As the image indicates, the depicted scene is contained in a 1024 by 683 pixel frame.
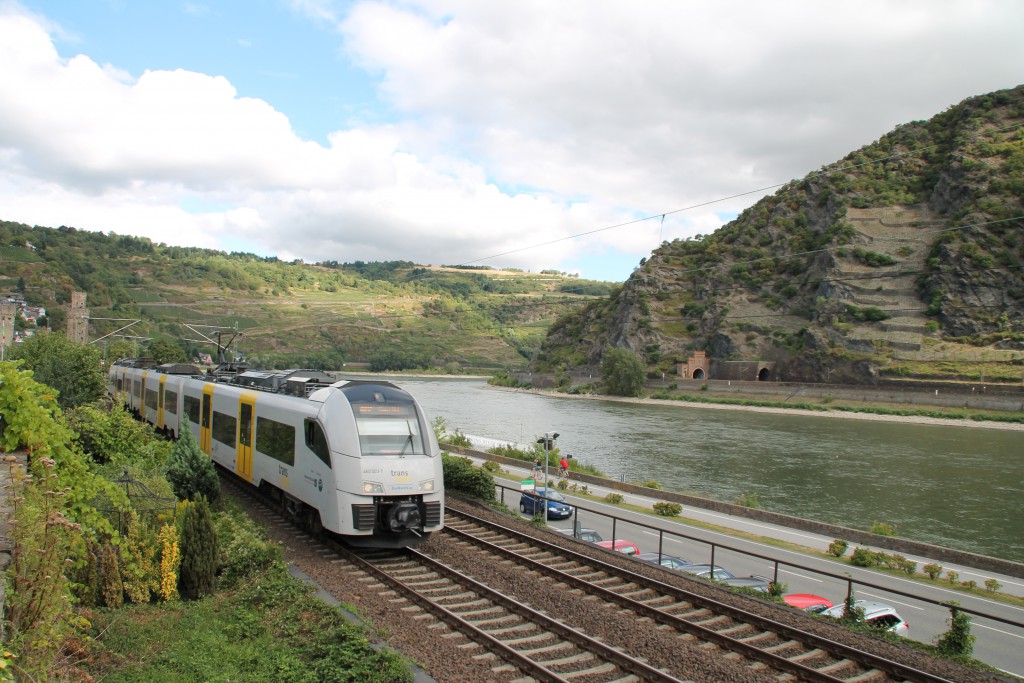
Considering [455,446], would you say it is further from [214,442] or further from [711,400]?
[711,400]

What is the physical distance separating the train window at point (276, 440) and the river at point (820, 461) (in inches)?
970

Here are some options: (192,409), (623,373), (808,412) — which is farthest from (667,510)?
(623,373)

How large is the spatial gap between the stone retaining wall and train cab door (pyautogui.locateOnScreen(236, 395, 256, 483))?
17438mm

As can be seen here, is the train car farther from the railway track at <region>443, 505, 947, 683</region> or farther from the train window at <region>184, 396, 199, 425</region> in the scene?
the train window at <region>184, 396, 199, 425</region>

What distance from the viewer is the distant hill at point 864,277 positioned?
95750 mm

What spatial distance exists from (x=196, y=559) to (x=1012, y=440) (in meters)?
71.1

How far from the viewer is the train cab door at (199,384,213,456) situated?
64.3ft

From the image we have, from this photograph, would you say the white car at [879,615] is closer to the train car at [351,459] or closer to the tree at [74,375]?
the train car at [351,459]

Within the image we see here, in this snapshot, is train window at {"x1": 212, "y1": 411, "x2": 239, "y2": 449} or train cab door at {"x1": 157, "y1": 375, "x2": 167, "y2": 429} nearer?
train window at {"x1": 212, "y1": 411, "x2": 239, "y2": 449}

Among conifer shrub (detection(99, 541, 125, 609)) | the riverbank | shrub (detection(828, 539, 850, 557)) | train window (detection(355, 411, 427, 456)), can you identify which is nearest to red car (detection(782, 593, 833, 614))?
train window (detection(355, 411, 427, 456))

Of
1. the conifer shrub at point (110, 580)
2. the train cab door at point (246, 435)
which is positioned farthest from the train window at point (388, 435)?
the train cab door at point (246, 435)

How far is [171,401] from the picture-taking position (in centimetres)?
2436

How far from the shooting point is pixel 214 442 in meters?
19.3

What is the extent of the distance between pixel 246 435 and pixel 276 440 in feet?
8.28
